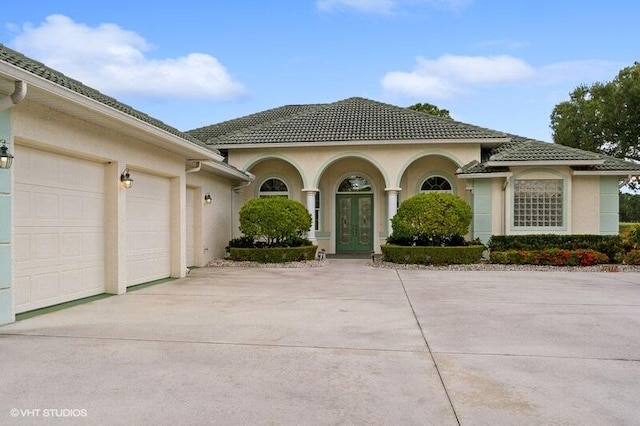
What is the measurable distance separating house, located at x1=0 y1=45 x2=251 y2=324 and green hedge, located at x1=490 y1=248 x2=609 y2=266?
8944 millimetres

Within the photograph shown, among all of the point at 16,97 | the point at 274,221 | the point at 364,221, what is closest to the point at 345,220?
the point at 364,221

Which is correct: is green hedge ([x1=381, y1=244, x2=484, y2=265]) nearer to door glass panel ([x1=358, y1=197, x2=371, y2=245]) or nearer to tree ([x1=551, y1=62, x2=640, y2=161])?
door glass panel ([x1=358, y1=197, x2=371, y2=245])

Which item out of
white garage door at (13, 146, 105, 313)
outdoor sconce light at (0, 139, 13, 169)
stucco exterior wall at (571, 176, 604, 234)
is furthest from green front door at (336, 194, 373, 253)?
outdoor sconce light at (0, 139, 13, 169)

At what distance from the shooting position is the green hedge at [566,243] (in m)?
13.3

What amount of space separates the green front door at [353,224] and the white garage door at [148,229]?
844 cm

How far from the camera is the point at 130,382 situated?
3.71 m

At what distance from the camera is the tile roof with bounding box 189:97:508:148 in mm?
15750

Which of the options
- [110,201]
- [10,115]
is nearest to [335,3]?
[110,201]

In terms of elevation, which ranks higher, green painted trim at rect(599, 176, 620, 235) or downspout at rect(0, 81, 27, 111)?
downspout at rect(0, 81, 27, 111)

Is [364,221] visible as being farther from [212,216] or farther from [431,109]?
[431,109]

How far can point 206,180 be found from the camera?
44.7 ft

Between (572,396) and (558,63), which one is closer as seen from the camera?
(572,396)

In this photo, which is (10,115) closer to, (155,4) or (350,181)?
(155,4)

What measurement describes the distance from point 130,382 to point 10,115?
164 inches
